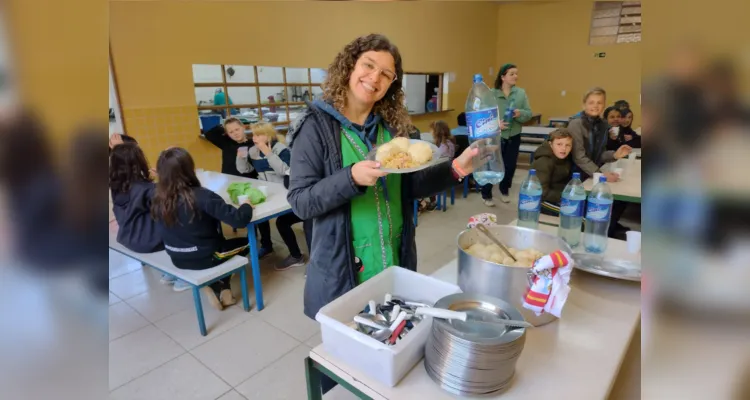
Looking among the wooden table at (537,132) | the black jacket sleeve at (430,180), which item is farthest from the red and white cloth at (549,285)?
the wooden table at (537,132)

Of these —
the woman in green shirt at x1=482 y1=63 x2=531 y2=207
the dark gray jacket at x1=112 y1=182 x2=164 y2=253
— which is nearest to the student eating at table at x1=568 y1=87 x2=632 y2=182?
the woman in green shirt at x1=482 y1=63 x2=531 y2=207

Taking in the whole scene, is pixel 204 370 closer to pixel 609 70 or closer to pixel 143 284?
pixel 143 284

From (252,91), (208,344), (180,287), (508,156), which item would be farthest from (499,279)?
(508,156)

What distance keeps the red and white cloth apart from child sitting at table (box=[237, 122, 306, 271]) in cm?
218

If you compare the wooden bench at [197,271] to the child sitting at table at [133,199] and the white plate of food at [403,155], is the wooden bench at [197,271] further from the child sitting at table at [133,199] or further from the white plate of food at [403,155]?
the white plate of food at [403,155]

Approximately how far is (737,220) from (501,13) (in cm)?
915

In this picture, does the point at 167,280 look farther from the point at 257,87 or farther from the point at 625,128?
the point at 625,128

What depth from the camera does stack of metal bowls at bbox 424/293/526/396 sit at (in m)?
0.71

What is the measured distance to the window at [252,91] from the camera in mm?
3885

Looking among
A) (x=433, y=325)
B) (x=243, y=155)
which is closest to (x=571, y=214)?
(x=433, y=325)

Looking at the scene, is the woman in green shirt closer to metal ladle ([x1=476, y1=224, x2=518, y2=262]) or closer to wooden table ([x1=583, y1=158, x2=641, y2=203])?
wooden table ([x1=583, y1=158, x2=641, y2=203])

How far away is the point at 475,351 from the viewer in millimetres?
704

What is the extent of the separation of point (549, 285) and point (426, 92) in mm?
6122

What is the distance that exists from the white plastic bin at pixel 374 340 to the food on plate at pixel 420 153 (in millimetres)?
323
